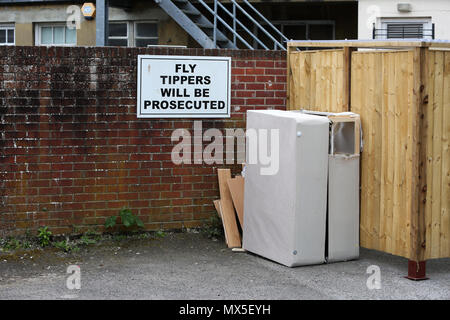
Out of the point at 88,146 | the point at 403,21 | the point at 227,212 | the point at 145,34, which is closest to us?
the point at 88,146

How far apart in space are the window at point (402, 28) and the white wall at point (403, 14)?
13 centimetres

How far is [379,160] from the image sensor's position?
7.55 meters

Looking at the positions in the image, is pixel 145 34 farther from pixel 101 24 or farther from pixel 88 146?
pixel 88 146

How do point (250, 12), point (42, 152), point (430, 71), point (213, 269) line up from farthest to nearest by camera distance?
point (250, 12), point (42, 152), point (213, 269), point (430, 71)

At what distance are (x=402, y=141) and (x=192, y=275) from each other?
8.09 ft

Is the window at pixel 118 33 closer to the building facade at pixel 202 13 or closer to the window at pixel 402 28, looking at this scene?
the building facade at pixel 202 13

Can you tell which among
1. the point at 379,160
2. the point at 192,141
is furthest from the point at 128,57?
the point at 379,160

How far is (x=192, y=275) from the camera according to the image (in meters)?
7.21

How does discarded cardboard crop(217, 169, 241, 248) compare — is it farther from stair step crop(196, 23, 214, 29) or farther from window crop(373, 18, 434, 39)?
window crop(373, 18, 434, 39)

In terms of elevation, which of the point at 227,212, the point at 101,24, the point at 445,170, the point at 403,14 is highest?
the point at 403,14

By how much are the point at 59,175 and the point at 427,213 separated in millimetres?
4128

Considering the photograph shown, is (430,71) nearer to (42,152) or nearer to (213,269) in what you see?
(213,269)

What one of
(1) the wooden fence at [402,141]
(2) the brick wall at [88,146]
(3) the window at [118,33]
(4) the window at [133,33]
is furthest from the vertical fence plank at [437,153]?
(3) the window at [118,33]

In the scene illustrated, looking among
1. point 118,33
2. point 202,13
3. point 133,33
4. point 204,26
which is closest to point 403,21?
point 202,13
